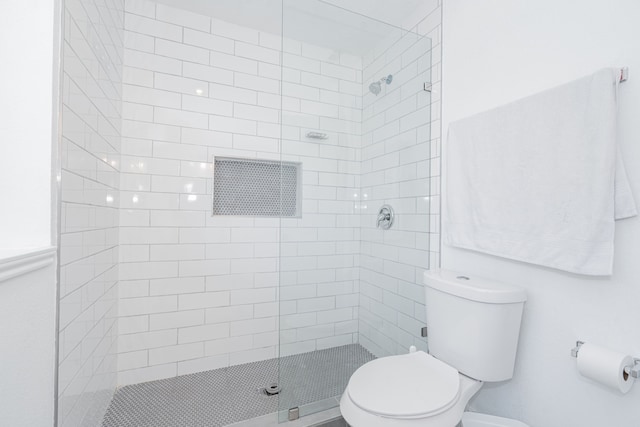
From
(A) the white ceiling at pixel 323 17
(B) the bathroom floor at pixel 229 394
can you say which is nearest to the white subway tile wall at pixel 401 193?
(A) the white ceiling at pixel 323 17

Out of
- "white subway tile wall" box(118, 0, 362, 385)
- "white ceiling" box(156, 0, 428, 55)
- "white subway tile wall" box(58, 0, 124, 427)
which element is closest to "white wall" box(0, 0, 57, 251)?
"white subway tile wall" box(58, 0, 124, 427)

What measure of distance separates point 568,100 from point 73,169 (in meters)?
1.91

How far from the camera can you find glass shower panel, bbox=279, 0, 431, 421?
1.60m

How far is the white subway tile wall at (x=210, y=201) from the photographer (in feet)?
5.35

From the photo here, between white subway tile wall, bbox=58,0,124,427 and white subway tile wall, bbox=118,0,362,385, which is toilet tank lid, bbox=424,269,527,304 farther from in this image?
white subway tile wall, bbox=58,0,124,427

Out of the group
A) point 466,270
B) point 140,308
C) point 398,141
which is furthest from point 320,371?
point 398,141

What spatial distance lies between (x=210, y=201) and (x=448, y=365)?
5.76 ft

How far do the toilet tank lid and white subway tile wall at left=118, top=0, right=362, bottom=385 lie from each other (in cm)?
52

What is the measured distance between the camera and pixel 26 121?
0.87 meters

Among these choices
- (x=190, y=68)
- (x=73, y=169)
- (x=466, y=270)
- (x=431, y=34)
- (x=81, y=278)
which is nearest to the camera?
(x=73, y=169)

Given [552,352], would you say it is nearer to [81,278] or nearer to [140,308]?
[81,278]

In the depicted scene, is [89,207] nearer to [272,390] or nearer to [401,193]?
[272,390]

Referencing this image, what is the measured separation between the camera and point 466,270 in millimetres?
1566

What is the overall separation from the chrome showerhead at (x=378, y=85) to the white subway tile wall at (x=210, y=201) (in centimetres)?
12
